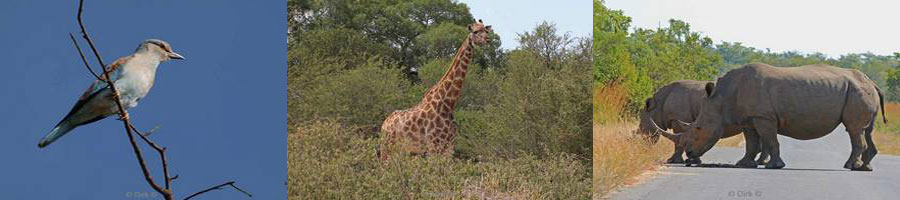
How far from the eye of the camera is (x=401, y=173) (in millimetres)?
7266

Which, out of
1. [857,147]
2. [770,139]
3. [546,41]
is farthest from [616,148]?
[857,147]

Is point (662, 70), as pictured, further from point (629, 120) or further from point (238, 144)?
point (238, 144)

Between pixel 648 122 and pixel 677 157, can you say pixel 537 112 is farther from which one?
pixel 677 157

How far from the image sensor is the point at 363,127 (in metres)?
7.80

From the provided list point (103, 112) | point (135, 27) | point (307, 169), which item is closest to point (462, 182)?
point (307, 169)

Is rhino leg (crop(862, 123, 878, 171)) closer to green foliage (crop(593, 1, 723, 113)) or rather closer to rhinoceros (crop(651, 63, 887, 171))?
rhinoceros (crop(651, 63, 887, 171))

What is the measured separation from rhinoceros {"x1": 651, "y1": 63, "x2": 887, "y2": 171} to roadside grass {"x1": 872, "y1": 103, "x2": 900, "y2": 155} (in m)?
0.04

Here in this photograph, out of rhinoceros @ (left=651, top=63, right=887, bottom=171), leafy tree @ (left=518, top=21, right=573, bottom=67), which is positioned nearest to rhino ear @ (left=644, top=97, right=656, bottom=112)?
rhinoceros @ (left=651, top=63, right=887, bottom=171)

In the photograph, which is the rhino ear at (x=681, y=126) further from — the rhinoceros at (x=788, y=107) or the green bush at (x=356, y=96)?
the green bush at (x=356, y=96)

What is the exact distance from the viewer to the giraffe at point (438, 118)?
24.8 feet

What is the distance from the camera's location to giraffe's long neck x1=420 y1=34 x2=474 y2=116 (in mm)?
7559

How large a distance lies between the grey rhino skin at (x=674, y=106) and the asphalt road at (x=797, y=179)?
27cm

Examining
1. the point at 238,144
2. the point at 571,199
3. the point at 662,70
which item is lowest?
the point at 571,199

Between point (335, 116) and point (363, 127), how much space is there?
0.23m
